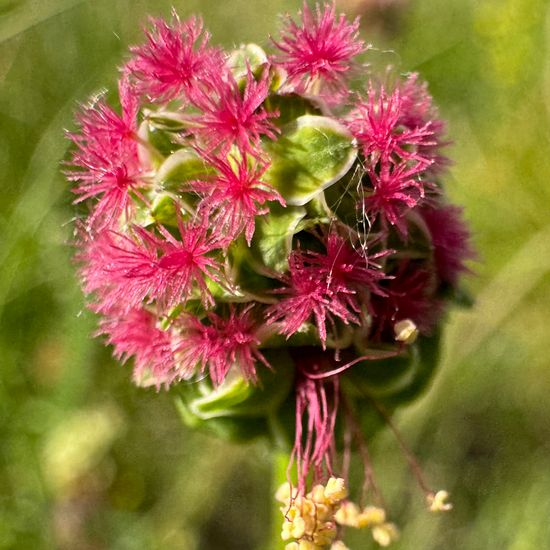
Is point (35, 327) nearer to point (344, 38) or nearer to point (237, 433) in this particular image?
point (237, 433)

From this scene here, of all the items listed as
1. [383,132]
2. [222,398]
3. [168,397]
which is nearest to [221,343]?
[222,398]

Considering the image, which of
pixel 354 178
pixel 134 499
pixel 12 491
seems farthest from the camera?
pixel 134 499

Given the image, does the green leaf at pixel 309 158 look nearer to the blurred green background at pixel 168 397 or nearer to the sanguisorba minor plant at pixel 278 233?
the sanguisorba minor plant at pixel 278 233

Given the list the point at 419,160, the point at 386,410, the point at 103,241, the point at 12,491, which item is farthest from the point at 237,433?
the point at 12,491

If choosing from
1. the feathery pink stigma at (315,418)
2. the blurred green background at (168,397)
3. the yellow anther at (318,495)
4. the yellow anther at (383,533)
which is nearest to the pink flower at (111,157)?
the feathery pink stigma at (315,418)

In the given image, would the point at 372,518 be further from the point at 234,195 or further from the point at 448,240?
the point at 234,195

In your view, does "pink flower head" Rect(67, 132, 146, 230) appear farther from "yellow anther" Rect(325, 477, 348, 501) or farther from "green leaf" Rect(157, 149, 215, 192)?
"yellow anther" Rect(325, 477, 348, 501)
